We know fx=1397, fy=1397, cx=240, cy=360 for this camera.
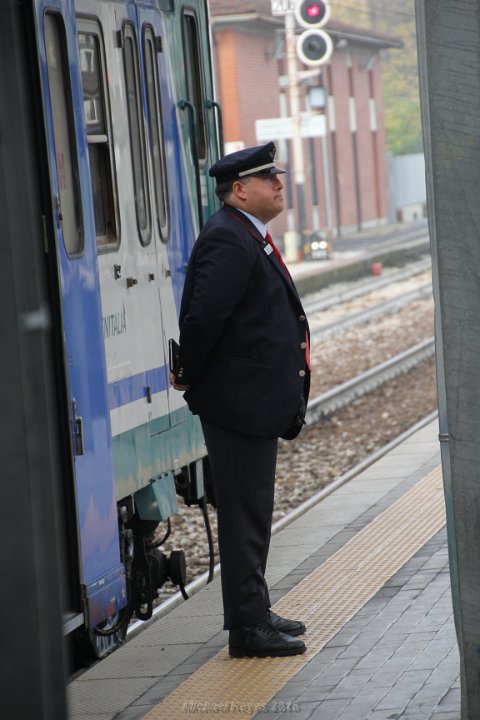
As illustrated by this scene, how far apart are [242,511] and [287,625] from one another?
0.63 metres

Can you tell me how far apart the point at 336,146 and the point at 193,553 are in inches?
1635

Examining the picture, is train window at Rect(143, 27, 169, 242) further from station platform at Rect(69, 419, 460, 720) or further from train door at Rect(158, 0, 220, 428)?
station platform at Rect(69, 419, 460, 720)

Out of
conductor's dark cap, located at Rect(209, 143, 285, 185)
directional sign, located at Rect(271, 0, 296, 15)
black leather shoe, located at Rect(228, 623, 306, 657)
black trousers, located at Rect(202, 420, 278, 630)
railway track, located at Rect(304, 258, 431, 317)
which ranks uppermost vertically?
directional sign, located at Rect(271, 0, 296, 15)

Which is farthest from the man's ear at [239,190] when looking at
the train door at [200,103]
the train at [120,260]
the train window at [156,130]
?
the train door at [200,103]

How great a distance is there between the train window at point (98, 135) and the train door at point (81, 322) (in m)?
0.25

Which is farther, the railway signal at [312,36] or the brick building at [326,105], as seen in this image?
the brick building at [326,105]

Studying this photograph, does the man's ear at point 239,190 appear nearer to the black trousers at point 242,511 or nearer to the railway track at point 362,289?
the black trousers at point 242,511

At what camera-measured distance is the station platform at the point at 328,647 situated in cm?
496

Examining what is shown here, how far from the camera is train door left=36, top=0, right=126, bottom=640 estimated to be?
5117 mm

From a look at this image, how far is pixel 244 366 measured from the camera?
5.37 metres

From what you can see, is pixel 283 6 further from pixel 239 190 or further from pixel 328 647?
pixel 328 647

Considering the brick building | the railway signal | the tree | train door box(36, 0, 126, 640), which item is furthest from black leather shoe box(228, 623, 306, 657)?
the tree

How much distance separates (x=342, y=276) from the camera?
107 feet

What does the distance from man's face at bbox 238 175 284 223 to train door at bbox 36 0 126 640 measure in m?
0.63
